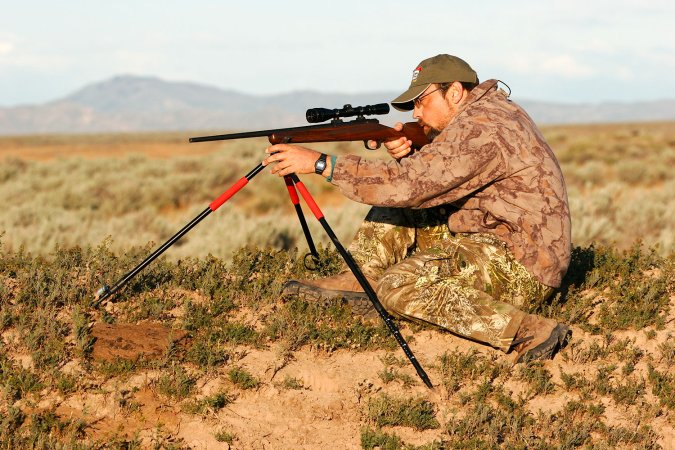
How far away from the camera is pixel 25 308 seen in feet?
18.8

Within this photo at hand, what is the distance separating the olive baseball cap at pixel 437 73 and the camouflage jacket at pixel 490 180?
0.53 feet

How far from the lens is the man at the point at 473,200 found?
17.0 feet

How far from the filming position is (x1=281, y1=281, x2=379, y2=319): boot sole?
237 inches

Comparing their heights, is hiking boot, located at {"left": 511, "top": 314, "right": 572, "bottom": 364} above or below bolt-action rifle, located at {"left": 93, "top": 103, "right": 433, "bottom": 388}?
below

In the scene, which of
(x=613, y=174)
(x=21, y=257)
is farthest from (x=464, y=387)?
(x=613, y=174)

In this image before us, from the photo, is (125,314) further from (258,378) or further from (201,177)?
(201,177)

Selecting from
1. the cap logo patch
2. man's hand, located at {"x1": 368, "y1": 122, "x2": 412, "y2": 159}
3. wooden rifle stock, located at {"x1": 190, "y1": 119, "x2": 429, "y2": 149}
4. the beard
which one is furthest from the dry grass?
the cap logo patch

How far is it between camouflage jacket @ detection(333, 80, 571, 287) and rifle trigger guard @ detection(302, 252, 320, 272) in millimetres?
1763

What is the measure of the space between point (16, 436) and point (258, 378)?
1545mm

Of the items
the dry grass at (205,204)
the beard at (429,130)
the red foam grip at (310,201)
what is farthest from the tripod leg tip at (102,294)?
the dry grass at (205,204)

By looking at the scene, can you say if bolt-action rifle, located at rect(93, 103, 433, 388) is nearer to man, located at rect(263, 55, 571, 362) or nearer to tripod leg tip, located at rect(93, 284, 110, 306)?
tripod leg tip, located at rect(93, 284, 110, 306)

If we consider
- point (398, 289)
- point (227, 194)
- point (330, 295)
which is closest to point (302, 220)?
point (330, 295)

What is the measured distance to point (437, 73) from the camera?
214 inches

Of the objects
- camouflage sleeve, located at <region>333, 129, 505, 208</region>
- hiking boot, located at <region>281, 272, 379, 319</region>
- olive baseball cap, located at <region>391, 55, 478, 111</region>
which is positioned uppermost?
olive baseball cap, located at <region>391, 55, 478, 111</region>
